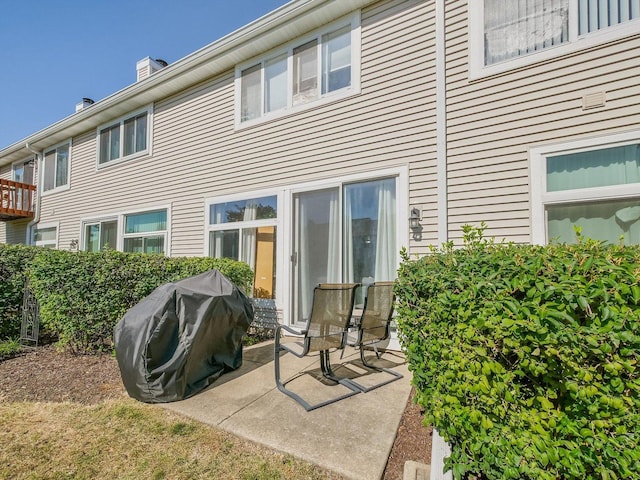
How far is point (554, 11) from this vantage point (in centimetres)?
378

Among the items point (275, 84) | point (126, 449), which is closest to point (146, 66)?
point (275, 84)

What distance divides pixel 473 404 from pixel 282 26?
19.8 feet

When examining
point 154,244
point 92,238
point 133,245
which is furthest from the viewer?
point 92,238

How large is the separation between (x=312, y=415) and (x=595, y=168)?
3.85 m

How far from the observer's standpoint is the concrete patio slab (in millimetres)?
2086

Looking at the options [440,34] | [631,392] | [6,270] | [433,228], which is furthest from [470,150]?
[6,270]

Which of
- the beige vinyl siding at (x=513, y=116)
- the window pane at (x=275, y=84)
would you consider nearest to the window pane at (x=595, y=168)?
the beige vinyl siding at (x=513, y=116)

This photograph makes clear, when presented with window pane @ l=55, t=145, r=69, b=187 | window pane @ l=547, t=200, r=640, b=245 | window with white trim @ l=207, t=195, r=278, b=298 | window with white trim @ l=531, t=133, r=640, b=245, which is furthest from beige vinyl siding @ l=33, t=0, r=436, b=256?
window pane @ l=55, t=145, r=69, b=187

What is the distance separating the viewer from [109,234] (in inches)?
340

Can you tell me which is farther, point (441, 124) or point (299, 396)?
point (441, 124)

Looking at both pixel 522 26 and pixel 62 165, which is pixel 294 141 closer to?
pixel 522 26

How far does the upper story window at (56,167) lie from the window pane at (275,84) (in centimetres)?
763

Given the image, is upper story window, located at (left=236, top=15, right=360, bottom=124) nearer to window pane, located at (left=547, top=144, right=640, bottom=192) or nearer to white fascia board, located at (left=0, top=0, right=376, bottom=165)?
white fascia board, located at (left=0, top=0, right=376, bottom=165)

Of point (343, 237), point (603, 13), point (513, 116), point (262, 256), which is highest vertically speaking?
point (603, 13)
